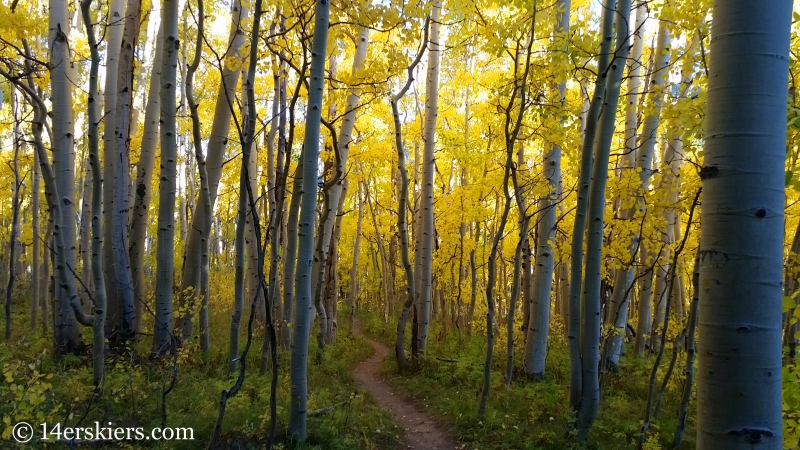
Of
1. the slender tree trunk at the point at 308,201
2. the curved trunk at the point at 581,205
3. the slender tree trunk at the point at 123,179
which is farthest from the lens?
the slender tree trunk at the point at 123,179

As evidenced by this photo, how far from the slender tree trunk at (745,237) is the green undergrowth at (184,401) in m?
3.35

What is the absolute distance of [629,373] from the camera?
298 inches

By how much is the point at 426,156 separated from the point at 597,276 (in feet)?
15.7

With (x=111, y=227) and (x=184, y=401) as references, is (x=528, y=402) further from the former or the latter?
(x=111, y=227)

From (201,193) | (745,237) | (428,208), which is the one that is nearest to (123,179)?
(201,193)

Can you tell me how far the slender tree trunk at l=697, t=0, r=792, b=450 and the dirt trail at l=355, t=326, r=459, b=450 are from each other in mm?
4301

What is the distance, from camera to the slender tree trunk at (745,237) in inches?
46.1

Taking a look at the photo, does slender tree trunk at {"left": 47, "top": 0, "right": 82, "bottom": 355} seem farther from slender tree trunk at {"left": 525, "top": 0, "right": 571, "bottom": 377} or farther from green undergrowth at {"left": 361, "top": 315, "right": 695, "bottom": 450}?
slender tree trunk at {"left": 525, "top": 0, "right": 571, "bottom": 377}

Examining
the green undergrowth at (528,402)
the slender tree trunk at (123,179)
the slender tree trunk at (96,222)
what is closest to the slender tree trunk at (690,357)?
the green undergrowth at (528,402)

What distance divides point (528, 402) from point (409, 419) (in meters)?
1.61

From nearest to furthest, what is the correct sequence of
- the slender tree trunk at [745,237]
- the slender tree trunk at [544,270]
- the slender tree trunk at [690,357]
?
1. the slender tree trunk at [745,237]
2. the slender tree trunk at [690,357]
3. the slender tree trunk at [544,270]

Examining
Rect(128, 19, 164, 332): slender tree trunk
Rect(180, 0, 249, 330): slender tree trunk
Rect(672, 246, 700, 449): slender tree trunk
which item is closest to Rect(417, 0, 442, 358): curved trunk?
Rect(180, 0, 249, 330): slender tree trunk

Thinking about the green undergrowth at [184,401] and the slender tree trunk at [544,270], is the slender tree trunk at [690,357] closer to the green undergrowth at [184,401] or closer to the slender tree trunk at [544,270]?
the slender tree trunk at [544,270]

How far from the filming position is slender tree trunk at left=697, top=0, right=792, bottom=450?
1170mm
